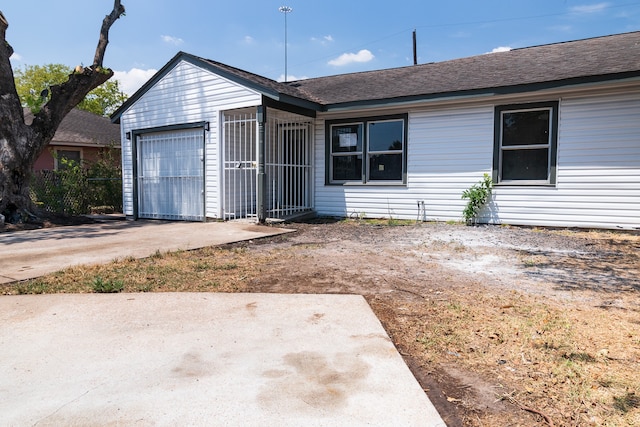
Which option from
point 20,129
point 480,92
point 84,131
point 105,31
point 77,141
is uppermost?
point 105,31

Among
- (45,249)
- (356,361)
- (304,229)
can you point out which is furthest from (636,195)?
(45,249)

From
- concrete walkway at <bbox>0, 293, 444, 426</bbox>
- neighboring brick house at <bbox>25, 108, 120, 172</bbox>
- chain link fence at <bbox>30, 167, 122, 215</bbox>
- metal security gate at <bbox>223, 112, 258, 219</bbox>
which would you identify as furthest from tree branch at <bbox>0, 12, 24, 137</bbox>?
concrete walkway at <bbox>0, 293, 444, 426</bbox>

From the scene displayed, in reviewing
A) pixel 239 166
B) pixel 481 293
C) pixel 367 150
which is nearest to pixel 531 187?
pixel 367 150

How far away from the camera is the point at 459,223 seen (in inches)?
369

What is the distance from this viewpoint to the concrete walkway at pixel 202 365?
205 centimetres

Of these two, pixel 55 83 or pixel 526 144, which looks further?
pixel 55 83

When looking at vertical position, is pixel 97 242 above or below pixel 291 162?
below

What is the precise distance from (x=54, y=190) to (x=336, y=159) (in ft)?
28.4

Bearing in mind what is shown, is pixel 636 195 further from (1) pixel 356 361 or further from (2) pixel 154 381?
(2) pixel 154 381

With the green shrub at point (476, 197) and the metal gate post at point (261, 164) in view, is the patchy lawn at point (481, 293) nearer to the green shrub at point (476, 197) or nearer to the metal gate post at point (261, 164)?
the green shrub at point (476, 197)

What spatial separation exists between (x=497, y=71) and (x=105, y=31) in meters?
10.3

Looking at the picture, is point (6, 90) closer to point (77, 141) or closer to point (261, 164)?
point (261, 164)

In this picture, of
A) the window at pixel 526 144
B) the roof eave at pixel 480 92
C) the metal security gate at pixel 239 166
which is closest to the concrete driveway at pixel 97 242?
the metal security gate at pixel 239 166

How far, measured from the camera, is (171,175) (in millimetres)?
11281
